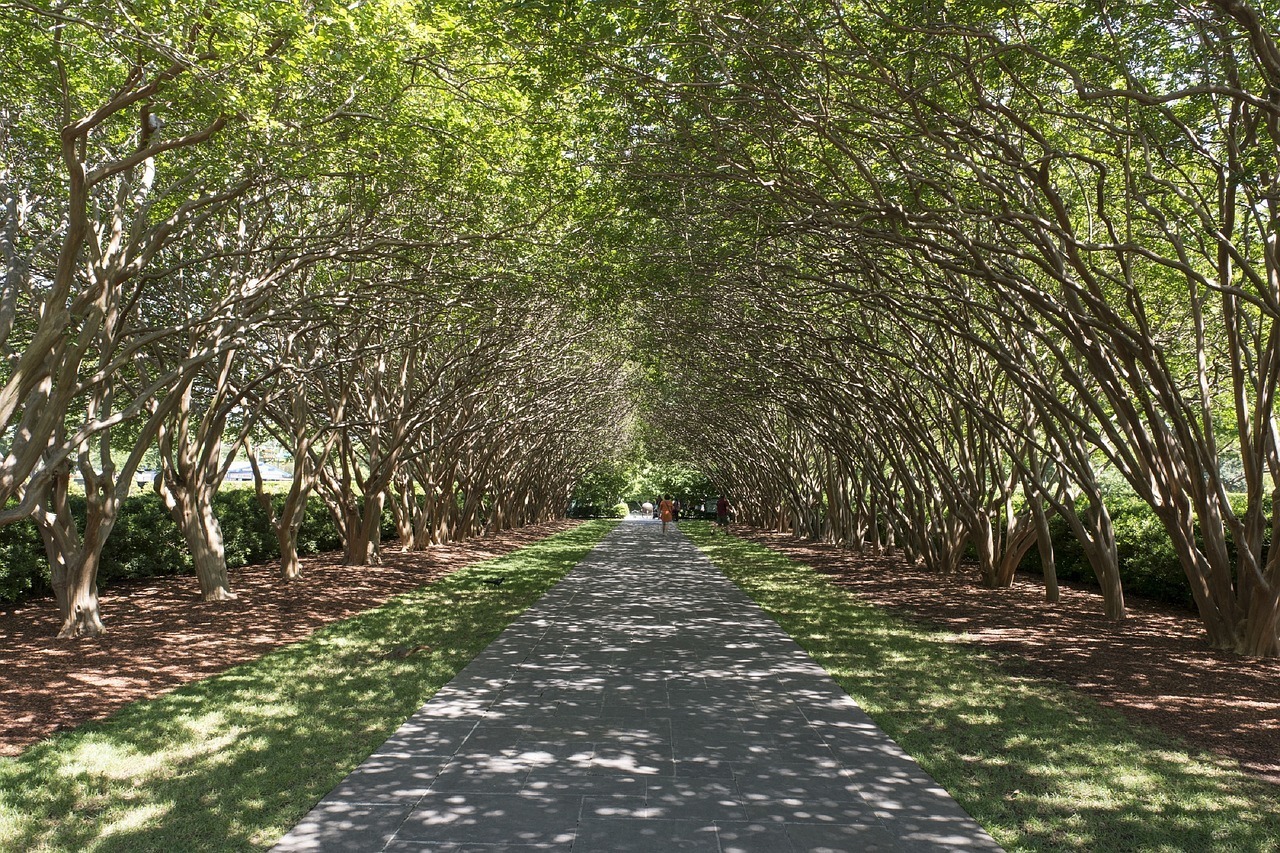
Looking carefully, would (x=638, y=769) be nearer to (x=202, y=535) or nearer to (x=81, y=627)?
(x=81, y=627)

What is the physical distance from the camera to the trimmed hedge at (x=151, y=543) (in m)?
12.5

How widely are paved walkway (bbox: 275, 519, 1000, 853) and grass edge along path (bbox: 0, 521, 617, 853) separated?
0.30m

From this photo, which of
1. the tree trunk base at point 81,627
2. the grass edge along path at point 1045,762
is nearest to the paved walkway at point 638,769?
the grass edge along path at point 1045,762

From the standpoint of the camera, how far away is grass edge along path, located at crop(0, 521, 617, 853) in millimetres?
4488

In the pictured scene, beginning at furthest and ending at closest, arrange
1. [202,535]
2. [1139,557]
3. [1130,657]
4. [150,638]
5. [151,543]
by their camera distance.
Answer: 1. [151,543]
2. [1139,557]
3. [202,535]
4. [150,638]
5. [1130,657]

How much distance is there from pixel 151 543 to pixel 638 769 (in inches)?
547

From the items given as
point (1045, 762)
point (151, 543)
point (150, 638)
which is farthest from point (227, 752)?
point (151, 543)

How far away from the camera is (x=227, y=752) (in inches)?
227

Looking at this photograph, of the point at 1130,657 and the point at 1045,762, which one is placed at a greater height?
the point at 1130,657

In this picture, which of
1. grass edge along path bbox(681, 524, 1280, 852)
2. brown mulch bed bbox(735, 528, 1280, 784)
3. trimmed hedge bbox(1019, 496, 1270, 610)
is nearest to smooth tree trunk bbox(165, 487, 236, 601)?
grass edge along path bbox(681, 524, 1280, 852)

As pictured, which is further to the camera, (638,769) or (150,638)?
(150,638)

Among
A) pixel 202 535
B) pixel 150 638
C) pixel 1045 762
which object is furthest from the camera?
pixel 202 535

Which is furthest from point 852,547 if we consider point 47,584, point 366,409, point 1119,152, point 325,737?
point 325,737

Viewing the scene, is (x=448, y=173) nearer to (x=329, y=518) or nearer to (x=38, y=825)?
(x=38, y=825)
